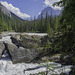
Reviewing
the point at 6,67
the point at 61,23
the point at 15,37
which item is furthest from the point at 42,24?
the point at 61,23

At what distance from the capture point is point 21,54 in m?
13.0

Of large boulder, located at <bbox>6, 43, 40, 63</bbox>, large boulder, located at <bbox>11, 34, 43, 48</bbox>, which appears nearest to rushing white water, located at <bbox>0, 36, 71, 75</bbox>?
large boulder, located at <bbox>6, 43, 40, 63</bbox>

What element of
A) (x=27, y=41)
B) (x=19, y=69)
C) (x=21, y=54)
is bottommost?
(x=19, y=69)

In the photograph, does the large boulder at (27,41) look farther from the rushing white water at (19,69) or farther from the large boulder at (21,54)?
the rushing white water at (19,69)

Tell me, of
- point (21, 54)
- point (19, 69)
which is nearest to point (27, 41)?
point (21, 54)

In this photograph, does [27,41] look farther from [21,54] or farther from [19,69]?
[19,69]

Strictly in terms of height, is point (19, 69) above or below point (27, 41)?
below

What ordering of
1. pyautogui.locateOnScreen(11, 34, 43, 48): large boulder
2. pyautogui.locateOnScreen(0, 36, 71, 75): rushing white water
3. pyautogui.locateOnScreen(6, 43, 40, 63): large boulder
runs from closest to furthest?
pyautogui.locateOnScreen(0, 36, 71, 75): rushing white water, pyautogui.locateOnScreen(6, 43, 40, 63): large boulder, pyautogui.locateOnScreen(11, 34, 43, 48): large boulder

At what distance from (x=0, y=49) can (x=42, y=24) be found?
59.6m

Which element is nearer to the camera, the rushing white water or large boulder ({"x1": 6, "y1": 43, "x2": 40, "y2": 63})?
the rushing white water

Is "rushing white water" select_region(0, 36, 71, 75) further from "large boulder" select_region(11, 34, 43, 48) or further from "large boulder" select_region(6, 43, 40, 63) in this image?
"large boulder" select_region(11, 34, 43, 48)

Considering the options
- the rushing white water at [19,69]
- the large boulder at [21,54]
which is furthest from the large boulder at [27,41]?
the rushing white water at [19,69]

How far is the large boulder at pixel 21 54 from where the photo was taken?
41.6 feet

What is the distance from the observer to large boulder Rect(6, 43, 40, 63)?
12.7 metres
